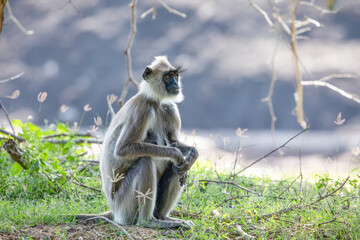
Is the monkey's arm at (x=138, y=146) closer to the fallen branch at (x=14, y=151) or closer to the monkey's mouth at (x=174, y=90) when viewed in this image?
the monkey's mouth at (x=174, y=90)

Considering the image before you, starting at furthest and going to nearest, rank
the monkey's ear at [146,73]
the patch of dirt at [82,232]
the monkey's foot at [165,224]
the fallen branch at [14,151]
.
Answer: the fallen branch at [14,151], the monkey's ear at [146,73], the monkey's foot at [165,224], the patch of dirt at [82,232]

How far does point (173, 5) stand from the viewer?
12.6 metres

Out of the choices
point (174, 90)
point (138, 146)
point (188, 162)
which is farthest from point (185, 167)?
point (174, 90)

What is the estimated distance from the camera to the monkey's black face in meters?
4.91

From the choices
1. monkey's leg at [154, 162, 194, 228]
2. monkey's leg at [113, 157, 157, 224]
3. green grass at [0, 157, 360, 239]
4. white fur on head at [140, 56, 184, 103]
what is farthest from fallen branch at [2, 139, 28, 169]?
monkey's leg at [154, 162, 194, 228]

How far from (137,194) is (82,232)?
59 cm

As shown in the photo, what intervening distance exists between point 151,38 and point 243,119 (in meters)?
3.28

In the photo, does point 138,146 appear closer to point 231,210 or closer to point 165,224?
point 165,224

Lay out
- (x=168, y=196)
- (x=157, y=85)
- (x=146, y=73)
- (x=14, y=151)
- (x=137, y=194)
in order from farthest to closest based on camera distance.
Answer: (x=14, y=151) → (x=146, y=73) → (x=157, y=85) → (x=168, y=196) → (x=137, y=194)

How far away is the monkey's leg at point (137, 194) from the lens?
172 inches

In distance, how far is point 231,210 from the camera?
4.73 metres

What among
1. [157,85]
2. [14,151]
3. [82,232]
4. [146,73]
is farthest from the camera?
[14,151]

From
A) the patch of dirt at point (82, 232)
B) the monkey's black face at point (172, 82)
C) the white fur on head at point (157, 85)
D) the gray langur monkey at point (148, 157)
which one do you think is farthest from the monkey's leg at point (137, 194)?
the monkey's black face at point (172, 82)

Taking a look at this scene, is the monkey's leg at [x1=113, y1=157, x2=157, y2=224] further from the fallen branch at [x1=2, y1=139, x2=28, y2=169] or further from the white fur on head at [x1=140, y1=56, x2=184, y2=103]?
the fallen branch at [x1=2, y1=139, x2=28, y2=169]
